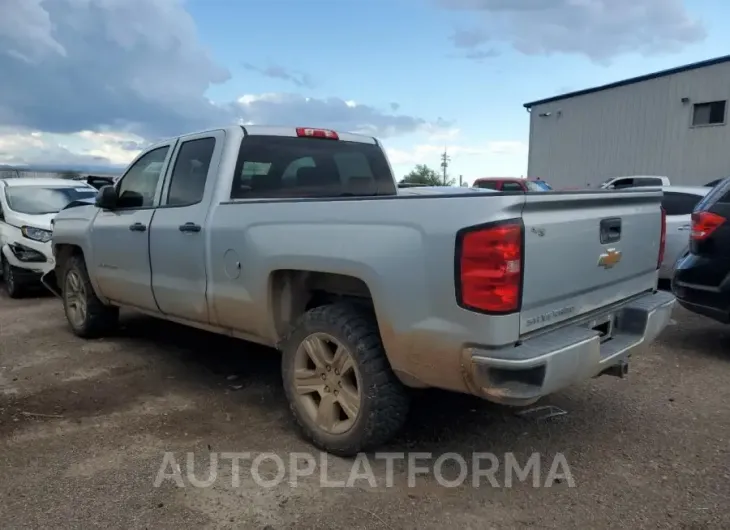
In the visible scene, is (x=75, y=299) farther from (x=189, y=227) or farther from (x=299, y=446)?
(x=299, y=446)

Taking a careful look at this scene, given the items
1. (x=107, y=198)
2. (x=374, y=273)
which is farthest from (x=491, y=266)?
(x=107, y=198)

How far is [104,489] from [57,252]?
4.04 meters

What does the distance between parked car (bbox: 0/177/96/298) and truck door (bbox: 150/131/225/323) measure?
4945 mm

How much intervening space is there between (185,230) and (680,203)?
22.2 feet

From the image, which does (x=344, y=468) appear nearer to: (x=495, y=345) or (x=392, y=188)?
(x=495, y=345)

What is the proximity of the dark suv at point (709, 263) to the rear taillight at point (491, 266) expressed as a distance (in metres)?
3.30

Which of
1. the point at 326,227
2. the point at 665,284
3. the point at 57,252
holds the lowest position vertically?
the point at 665,284

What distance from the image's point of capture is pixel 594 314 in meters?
3.35

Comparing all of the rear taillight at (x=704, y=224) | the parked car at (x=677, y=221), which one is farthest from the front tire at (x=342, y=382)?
the parked car at (x=677, y=221)

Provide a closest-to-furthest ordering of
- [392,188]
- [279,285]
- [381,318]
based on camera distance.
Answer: [381,318], [279,285], [392,188]

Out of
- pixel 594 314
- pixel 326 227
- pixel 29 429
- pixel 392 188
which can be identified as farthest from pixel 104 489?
pixel 392 188

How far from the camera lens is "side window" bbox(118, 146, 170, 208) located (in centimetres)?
505

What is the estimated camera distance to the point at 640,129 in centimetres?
2289

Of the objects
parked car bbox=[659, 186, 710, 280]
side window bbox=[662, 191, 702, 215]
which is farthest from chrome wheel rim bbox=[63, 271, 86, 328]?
side window bbox=[662, 191, 702, 215]
